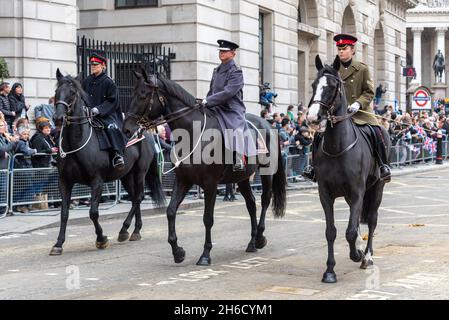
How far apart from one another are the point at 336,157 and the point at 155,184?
525 cm

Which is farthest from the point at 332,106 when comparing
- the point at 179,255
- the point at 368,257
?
the point at 179,255

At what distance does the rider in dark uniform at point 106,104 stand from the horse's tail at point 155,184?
55.0 inches

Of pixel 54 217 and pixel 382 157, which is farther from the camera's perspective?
pixel 54 217

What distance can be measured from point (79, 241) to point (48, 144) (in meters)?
4.67

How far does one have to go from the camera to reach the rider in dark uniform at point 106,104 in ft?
42.2

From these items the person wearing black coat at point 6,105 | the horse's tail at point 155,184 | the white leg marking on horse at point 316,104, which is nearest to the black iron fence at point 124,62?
the person wearing black coat at point 6,105

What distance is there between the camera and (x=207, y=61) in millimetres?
27781

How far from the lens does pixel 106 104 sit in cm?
1298

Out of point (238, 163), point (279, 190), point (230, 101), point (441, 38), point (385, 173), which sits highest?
point (441, 38)

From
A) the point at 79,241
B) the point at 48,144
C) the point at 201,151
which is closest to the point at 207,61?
the point at 48,144

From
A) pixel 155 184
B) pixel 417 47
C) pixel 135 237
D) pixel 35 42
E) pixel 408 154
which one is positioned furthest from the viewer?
pixel 417 47

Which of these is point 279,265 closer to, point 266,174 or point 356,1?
point 266,174

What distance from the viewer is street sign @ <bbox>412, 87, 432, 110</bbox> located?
39969 mm

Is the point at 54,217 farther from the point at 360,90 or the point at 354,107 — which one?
the point at 354,107
